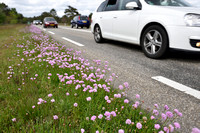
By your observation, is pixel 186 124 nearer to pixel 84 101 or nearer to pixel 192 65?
pixel 84 101

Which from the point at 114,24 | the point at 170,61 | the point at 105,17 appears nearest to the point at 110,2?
the point at 105,17

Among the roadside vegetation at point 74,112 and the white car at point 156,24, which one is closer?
the roadside vegetation at point 74,112

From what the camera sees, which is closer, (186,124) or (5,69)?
(186,124)

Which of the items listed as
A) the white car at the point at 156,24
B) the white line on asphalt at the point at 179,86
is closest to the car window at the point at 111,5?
the white car at the point at 156,24

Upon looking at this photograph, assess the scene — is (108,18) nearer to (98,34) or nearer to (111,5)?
(111,5)

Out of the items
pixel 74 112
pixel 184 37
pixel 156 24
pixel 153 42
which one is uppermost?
pixel 156 24

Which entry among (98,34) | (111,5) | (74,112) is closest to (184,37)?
(74,112)

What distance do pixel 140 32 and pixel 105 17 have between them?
2147 millimetres

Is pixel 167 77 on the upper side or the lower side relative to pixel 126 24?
lower

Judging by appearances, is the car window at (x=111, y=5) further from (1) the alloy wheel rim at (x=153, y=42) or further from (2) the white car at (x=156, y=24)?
(1) the alloy wheel rim at (x=153, y=42)

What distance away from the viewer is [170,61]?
157 inches

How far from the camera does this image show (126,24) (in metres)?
4.85

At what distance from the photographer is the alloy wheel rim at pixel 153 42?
13.2 ft

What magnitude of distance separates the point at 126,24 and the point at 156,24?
3.54 feet
